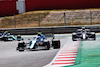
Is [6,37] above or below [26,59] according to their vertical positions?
above

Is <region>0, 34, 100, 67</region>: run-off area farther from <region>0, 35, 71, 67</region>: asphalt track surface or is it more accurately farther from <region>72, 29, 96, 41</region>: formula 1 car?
<region>72, 29, 96, 41</region>: formula 1 car

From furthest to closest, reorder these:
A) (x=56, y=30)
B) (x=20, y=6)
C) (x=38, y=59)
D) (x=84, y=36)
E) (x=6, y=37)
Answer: (x=20, y=6) < (x=56, y=30) < (x=6, y=37) < (x=84, y=36) < (x=38, y=59)

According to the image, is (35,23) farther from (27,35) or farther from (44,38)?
(44,38)

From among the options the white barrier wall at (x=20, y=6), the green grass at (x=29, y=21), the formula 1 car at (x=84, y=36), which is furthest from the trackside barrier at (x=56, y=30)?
the white barrier wall at (x=20, y=6)

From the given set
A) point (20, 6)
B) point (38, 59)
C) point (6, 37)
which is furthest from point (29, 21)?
A: point (38, 59)

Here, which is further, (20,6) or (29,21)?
(20,6)

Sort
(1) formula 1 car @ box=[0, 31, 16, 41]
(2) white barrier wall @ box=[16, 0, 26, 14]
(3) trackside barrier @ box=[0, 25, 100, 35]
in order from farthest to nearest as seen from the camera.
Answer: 1. (2) white barrier wall @ box=[16, 0, 26, 14]
2. (3) trackside barrier @ box=[0, 25, 100, 35]
3. (1) formula 1 car @ box=[0, 31, 16, 41]

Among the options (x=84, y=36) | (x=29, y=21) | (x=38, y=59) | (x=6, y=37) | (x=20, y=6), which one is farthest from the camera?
(x=20, y=6)

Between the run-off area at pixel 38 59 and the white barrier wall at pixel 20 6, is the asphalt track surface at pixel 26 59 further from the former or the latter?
the white barrier wall at pixel 20 6

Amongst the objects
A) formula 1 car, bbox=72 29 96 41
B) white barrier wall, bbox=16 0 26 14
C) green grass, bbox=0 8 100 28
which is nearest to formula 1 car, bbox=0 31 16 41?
formula 1 car, bbox=72 29 96 41

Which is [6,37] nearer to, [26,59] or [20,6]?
[26,59]

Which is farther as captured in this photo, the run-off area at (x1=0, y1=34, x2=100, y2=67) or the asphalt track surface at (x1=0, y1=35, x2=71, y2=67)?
the asphalt track surface at (x1=0, y1=35, x2=71, y2=67)

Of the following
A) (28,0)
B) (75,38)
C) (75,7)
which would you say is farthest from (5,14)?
(75,38)

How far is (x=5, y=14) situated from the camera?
45.3 meters
